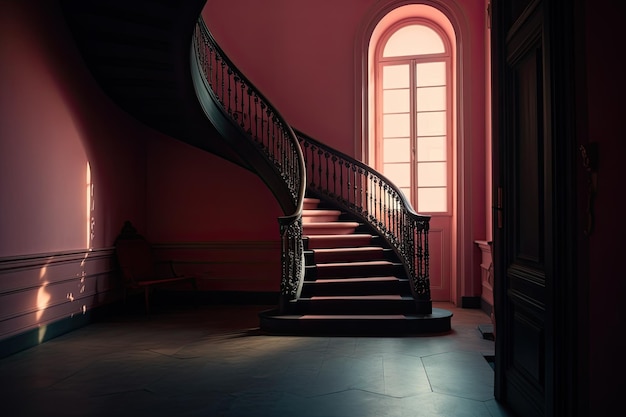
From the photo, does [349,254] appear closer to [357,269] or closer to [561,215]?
[357,269]

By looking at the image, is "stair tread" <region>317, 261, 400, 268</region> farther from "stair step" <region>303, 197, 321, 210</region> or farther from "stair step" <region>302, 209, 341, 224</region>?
"stair step" <region>303, 197, 321, 210</region>

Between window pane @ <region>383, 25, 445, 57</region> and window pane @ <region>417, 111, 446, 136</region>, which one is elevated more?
window pane @ <region>383, 25, 445, 57</region>

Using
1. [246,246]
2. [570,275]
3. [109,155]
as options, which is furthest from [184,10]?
[570,275]

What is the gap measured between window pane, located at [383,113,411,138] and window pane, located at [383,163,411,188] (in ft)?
1.49

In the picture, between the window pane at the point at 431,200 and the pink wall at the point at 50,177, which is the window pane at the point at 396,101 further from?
the pink wall at the point at 50,177

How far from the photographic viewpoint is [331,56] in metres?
7.92

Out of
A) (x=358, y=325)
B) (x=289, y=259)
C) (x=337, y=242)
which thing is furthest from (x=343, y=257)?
(x=358, y=325)

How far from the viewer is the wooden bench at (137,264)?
259 inches

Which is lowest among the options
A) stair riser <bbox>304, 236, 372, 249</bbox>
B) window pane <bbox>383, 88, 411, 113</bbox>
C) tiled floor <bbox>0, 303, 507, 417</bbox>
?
tiled floor <bbox>0, 303, 507, 417</bbox>

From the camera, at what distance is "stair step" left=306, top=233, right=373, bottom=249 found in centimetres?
668

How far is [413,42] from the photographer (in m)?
8.12

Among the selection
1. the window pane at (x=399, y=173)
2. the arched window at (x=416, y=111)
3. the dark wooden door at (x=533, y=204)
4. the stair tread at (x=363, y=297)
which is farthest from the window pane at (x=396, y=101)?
the dark wooden door at (x=533, y=204)

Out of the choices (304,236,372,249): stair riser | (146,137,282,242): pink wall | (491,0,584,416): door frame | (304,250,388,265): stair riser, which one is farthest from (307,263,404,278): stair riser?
(491,0,584,416): door frame

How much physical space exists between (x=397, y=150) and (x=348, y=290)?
2856mm
